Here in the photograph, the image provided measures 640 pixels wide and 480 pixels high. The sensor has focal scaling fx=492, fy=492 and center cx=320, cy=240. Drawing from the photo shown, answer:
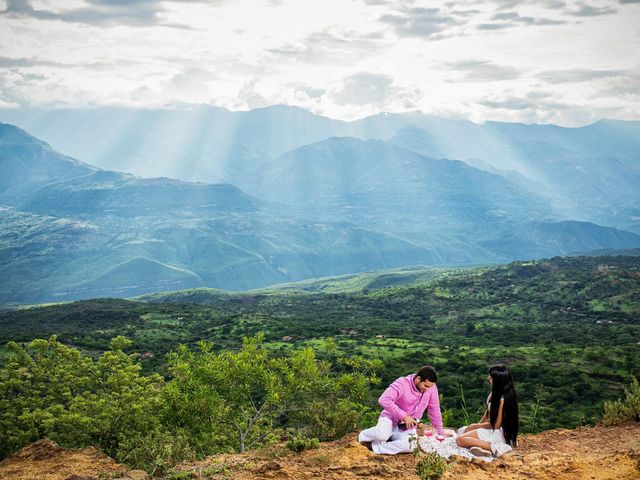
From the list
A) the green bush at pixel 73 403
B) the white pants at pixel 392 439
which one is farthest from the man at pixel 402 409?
the green bush at pixel 73 403

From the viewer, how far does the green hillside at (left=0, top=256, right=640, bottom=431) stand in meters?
45.3

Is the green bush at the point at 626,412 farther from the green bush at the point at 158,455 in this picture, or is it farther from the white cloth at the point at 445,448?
the green bush at the point at 158,455

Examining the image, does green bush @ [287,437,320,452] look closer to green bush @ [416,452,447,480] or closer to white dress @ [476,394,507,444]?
green bush @ [416,452,447,480]

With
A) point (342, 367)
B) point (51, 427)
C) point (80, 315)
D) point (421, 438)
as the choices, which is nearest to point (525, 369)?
point (342, 367)

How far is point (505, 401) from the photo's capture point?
14.2 meters

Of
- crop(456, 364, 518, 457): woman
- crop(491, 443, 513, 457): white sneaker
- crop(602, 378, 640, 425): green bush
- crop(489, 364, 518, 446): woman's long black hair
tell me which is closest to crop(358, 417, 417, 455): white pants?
crop(456, 364, 518, 457): woman

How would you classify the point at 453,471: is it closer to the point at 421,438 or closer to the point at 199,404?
the point at 421,438

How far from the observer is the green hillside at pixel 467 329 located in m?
45.3

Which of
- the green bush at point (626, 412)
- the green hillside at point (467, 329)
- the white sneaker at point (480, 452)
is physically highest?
the white sneaker at point (480, 452)

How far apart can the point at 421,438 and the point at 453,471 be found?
1644 millimetres

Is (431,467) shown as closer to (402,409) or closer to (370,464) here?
(370,464)

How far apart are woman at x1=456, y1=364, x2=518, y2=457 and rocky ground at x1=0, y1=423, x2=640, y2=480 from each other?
1.46 feet

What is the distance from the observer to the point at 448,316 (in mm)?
114312

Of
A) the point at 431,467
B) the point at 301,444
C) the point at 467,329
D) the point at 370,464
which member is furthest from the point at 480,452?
the point at 467,329
